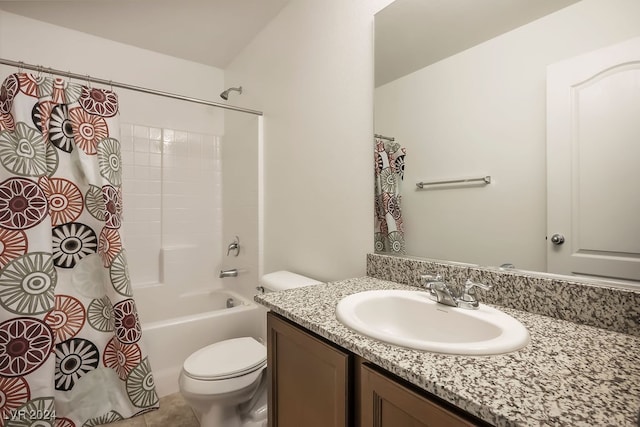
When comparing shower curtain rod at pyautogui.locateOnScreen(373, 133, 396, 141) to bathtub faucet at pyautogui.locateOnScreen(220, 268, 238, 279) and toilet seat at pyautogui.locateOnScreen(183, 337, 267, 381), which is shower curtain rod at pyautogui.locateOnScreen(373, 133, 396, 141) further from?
bathtub faucet at pyautogui.locateOnScreen(220, 268, 238, 279)

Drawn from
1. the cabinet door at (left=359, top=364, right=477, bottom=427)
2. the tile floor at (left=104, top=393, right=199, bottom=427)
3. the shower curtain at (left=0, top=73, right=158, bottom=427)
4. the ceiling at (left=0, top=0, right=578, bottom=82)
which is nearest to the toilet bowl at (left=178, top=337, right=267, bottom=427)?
the tile floor at (left=104, top=393, right=199, bottom=427)

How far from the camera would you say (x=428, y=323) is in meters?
0.90

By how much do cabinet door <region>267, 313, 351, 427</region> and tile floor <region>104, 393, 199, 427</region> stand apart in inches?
37.3

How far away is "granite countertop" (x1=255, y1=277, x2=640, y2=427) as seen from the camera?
1.36 ft

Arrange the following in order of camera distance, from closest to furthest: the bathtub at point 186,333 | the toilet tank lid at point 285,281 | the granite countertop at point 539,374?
the granite countertop at point 539,374 < the toilet tank lid at point 285,281 < the bathtub at point 186,333

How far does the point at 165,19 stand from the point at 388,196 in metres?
1.92

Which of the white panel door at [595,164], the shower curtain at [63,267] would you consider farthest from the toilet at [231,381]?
the white panel door at [595,164]

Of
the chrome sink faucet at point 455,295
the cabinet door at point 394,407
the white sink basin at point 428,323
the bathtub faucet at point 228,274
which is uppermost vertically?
the chrome sink faucet at point 455,295

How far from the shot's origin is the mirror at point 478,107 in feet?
2.69

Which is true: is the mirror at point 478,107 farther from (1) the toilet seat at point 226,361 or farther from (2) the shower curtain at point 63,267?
(2) the shower curtain at point 63,267

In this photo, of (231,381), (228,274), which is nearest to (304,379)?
(231,381)

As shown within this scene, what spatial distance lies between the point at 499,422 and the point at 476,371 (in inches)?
4.6

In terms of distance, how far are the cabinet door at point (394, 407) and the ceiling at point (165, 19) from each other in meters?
2.07

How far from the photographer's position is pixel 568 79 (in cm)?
78
